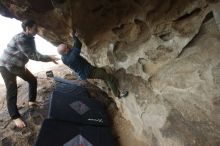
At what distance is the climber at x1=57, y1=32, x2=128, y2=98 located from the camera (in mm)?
4863

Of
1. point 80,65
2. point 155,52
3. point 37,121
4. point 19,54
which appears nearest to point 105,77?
point 80,65

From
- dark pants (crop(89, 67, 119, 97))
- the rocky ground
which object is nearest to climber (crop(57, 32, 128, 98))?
dark pants (crop(89, 67, 119, 97))

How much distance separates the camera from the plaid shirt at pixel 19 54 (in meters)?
4.95

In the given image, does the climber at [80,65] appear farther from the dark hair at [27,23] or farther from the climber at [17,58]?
the dark hair at [27,23]

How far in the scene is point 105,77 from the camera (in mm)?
5137

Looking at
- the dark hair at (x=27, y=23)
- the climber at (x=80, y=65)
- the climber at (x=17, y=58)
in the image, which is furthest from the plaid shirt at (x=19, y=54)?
the climber at (x=80, y=65)

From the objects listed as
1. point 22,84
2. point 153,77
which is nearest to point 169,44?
point 153,77

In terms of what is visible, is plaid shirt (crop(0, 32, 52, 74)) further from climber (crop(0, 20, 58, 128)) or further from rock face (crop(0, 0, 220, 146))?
rock face (crop(0, 0, 220, 146))

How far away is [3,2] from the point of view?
4.92m

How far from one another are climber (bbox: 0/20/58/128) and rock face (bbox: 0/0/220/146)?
11.5 inches

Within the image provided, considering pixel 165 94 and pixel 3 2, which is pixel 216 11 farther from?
pixel 3 2

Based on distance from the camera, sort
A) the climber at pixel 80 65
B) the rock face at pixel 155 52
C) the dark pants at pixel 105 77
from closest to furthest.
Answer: the rock face at pixel 155 52 → the climber at pixel 80 65 → the dark pants at pixel 105 77

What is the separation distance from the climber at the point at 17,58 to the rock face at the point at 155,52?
11.5 inches

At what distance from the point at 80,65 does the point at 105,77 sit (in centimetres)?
48
